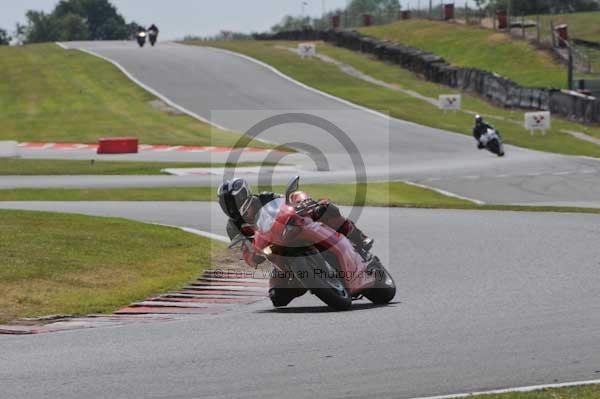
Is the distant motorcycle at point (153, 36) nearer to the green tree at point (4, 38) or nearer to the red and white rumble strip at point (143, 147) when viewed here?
the red and white rumble strip at point (143, 147)

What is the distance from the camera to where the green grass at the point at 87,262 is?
13.8 m

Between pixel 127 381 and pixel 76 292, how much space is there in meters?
5.57

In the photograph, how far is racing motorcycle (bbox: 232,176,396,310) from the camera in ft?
40.4

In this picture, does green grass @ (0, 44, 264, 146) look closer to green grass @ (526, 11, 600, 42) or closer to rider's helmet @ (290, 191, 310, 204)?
green grass @ (526, 11, 600, 42)

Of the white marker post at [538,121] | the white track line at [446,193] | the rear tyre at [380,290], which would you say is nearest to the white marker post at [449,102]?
the white marker post at [538,121]

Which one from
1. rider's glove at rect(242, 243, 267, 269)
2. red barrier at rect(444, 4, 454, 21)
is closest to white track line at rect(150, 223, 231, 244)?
rider's glove at rect(242, 243, 267, 269)

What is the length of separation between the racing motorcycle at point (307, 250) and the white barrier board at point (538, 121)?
3545 cm

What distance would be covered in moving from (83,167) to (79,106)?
21021 millimetres

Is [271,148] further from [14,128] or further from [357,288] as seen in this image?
[357,288]

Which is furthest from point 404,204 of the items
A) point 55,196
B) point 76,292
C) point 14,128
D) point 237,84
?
point 237,84

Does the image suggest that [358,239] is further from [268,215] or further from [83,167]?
[83,167]

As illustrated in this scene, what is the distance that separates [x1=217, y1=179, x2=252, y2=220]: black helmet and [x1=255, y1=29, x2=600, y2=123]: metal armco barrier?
3847cm

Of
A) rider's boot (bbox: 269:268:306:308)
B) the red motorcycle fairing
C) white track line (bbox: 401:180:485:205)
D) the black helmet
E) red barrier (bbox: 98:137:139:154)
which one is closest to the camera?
the red motorcycle fairing

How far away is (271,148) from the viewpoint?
4394cm
